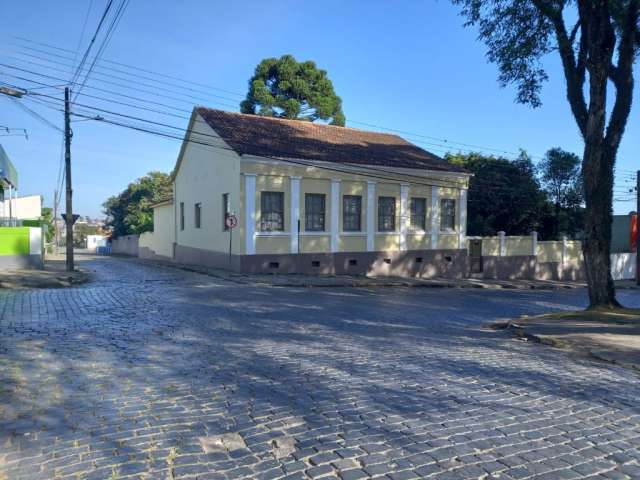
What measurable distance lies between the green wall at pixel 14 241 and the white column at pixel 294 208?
33.5ft

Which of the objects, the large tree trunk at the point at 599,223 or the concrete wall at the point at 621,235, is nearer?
the large tree trunk at the point at 599,223

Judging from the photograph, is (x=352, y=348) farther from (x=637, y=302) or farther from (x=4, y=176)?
(x=4, y=176)

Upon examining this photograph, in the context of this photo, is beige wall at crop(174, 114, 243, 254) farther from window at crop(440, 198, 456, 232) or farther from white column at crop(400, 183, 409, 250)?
window at crop(440, 198, 456, 232)

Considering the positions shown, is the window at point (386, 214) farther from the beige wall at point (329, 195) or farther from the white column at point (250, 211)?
the white column at point (250, 211)

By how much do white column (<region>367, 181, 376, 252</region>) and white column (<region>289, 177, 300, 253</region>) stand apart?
370 cm

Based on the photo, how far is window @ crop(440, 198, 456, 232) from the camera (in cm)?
2664

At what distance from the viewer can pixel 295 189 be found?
2198cm

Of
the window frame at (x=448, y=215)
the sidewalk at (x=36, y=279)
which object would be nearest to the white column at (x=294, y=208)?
the sidewalk at (x=36, y=279)

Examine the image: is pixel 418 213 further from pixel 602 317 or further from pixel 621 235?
pixel 621 235

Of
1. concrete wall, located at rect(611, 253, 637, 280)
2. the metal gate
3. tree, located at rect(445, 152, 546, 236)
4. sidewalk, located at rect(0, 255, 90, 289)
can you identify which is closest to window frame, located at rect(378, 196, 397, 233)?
the metal gate

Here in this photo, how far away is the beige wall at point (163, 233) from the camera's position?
31828 millimetres

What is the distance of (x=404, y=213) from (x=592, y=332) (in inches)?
618

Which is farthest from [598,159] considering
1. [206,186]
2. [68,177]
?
[68,177]

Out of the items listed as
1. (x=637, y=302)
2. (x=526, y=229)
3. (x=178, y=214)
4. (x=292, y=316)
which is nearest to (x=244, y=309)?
(x=292, y=316)
